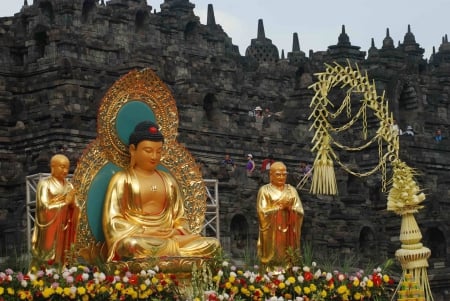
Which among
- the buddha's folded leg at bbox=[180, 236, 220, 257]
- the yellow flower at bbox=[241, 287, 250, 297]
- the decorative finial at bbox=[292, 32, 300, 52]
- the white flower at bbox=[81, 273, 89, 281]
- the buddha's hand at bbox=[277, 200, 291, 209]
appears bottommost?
the yellow flower at bbox=[241, 287, 250, 297]

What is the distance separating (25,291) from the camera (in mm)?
27516

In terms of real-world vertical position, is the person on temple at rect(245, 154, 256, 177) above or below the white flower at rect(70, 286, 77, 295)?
above

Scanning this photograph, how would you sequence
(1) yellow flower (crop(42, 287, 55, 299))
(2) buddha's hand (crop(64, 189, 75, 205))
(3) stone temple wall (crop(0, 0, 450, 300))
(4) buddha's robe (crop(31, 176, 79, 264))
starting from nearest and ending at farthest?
(1) yellow flower (crop(42, 287, 55, 299))
(4) buddha's robe (crop(31, 176, 79, 264))
(2) buddha's hand (crop(64, 189, 75, 205))
(3) stone temple wall (crop(0, 0, 450, 300))

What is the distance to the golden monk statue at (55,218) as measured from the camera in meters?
30.8

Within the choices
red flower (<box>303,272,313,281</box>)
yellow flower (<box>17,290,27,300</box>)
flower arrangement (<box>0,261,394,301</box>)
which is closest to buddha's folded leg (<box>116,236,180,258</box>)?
flower arrangement (<box>0,261,394,301</box>)

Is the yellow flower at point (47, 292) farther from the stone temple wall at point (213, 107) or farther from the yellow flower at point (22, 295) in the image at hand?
the stone temple wall at point (213, 107)

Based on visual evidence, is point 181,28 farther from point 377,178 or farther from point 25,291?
point 25,291

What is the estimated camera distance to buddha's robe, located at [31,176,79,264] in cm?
3078

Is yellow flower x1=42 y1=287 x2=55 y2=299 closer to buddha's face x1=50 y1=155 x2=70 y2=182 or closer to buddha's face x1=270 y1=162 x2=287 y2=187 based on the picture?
buddha's face x1=50 y1=155 x2=70 y2=182

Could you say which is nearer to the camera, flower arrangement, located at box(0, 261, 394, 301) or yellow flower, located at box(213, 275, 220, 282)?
flower arrangement, located at box(0, 261, 394, 301)

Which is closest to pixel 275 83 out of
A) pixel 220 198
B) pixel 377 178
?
pixel 377 178

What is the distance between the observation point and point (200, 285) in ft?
93.4

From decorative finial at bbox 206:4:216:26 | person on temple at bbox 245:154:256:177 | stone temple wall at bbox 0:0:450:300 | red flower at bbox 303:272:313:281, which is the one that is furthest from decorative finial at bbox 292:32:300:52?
red flower at bbox 303:272:313:281

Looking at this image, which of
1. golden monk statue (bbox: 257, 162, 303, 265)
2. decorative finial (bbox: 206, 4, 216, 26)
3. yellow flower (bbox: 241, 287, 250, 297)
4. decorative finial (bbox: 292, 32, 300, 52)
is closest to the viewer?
yellow flower (bbox: 241, 287, 250, 297)
